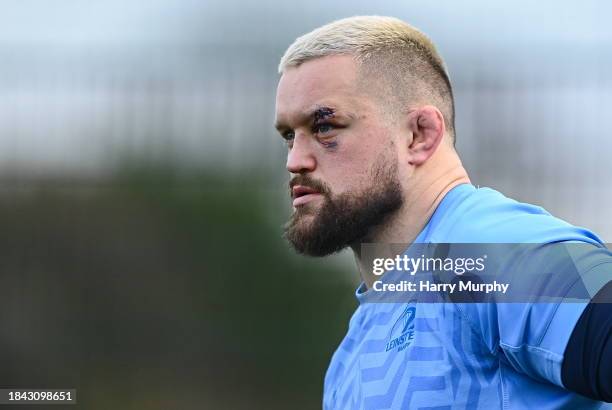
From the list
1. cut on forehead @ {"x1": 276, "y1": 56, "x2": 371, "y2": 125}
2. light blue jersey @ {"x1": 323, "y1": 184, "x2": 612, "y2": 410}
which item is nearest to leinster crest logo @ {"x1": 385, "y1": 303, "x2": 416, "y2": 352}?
light blue jersey @ {"x1": 323, "y1": 184, "x2": 612, "y2": 410}

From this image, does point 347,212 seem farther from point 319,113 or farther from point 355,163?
point 319,113

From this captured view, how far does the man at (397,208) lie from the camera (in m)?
1.54

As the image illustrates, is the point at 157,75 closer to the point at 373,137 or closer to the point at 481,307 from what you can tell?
the point at 373,137

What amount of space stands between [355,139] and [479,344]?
2.15 feet

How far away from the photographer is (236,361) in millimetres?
5340

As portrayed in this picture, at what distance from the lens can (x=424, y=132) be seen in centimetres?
207

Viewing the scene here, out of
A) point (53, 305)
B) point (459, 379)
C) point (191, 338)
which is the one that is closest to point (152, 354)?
point (191, 338)

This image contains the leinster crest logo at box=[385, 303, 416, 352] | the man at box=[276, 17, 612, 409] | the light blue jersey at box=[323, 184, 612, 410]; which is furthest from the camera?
the leinster crest logo at box=[385, 303, 416, 352]

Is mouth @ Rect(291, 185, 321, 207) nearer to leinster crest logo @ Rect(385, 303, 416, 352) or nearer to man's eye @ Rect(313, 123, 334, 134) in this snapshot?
man's eye @ Rect(313, 123, 334, 134)

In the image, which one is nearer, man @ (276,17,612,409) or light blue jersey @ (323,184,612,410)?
light blue jersey @ (323,184,612,410)

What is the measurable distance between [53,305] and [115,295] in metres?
0.41

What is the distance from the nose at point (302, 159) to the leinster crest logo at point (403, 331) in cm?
44

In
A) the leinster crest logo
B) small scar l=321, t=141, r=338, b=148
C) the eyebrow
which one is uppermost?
the eyebrow

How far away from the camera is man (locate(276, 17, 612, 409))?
1.54m
